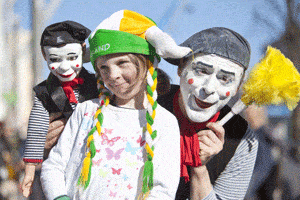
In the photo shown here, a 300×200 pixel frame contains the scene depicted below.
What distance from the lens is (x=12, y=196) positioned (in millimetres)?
1494

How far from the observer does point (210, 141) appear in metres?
1.03

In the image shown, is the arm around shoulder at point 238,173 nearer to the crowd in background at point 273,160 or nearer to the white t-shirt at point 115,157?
the crowd in background at point 273,160

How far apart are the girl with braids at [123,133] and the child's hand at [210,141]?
0.56 ft

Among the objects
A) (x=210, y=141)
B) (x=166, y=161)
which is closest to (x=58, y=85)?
(x=166, y=161)

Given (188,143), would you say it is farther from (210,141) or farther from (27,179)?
(27,179)

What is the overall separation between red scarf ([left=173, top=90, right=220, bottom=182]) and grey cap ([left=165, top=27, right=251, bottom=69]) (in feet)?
0.78

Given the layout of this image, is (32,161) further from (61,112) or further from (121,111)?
(121,111)

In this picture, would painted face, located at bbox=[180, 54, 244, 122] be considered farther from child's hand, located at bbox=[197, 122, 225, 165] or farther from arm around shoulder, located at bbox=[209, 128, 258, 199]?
arm around shoulder, located at bbox=[209, 128, 258, 199]

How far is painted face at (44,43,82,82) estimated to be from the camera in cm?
99

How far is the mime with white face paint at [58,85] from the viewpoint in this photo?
1.00 m

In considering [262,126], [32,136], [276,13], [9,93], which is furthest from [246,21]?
[9,93]

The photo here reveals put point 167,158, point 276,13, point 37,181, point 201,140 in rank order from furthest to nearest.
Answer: point 37,181 → point 276,13 → point 201,140 → point 167,158

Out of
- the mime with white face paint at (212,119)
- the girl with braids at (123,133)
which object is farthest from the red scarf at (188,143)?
the girl with braids at (123,133)

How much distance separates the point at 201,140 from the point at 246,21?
21.4 inches
